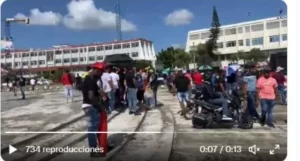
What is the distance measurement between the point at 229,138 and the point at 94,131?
3.40 feet

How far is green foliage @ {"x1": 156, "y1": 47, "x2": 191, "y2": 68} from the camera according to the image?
3664 mm

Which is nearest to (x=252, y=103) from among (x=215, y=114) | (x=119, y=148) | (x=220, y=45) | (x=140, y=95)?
(x=215, y=114)

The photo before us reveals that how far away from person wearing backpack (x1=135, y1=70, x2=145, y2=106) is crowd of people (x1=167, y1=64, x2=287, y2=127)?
228mm

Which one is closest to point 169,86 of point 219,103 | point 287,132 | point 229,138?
point 219,103

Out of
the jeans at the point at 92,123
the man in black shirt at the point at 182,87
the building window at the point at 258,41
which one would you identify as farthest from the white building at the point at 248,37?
the jeans at the point at 92,123

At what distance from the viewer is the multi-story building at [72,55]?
3.67 m

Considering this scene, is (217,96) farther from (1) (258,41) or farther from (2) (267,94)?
(1) (258,41)

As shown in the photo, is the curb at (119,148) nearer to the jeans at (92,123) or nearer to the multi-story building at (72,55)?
the jeans at (92,123)

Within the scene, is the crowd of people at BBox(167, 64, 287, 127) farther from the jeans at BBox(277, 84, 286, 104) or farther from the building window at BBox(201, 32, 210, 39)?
the building window at BBox(201, 32, 210, 39)

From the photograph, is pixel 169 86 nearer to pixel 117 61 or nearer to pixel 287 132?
pixel 117 61

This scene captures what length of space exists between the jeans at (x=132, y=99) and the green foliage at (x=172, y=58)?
50 cm

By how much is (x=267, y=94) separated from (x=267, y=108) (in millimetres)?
164

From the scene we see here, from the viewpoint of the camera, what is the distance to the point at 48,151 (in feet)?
12.2
